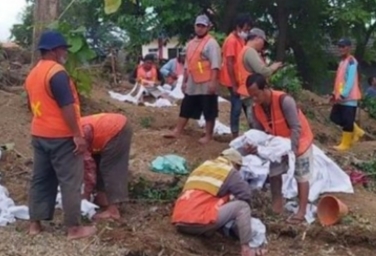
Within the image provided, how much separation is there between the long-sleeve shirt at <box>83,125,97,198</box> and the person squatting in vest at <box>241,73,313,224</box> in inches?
52.1

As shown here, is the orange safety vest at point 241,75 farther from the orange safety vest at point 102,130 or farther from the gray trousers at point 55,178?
the gray trousers at point 55,178

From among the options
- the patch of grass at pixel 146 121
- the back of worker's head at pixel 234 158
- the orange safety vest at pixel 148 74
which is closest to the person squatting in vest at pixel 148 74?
the orange safety vest at pixel 148 74

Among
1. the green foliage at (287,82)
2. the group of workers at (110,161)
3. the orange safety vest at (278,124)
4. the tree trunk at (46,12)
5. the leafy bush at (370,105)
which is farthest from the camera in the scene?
the leafy bush at (370,105)

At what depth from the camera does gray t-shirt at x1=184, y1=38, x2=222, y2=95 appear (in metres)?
9.17

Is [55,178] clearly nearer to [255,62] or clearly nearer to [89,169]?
[89,169]

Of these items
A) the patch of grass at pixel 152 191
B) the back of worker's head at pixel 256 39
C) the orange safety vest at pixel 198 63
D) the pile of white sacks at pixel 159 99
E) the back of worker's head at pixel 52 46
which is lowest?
the pile of white sacks at pixel 159 99

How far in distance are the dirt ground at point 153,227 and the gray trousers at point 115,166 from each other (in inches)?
10.1

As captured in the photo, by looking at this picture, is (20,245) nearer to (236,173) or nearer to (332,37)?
(236,173)

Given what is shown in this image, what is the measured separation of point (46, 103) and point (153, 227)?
4.47 ft

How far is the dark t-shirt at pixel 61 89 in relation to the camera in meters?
6.15

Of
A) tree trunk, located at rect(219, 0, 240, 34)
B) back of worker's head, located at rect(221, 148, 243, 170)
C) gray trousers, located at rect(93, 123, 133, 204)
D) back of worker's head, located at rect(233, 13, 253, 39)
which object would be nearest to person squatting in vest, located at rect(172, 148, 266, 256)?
back of worker's head, located at rect(221, 148, 243, 170)

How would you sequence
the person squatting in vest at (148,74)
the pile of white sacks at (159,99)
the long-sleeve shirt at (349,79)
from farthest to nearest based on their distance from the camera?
the person squatting in vest at (148,74), the pile of white sacks at (159,99), the long-sleeve shirt at (349,79)

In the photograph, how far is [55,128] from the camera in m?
6.30

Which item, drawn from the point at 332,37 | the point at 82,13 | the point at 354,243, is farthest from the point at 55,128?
the point at 82,13
